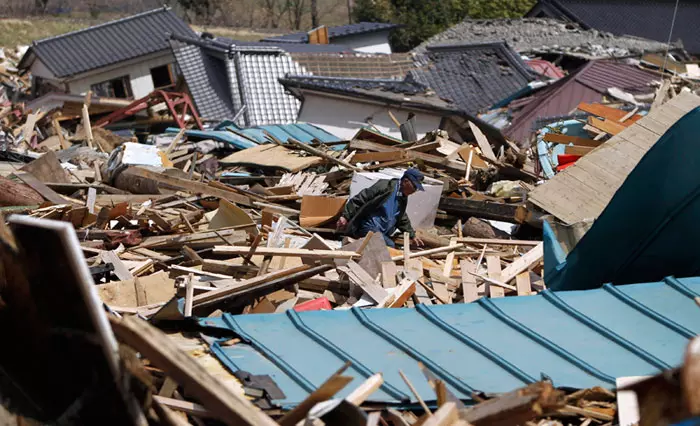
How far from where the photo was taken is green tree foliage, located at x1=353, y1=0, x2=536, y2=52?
1847 inches

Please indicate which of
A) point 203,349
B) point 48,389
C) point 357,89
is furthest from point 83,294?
point 357,89

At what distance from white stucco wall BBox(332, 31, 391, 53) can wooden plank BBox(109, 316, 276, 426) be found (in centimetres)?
3607

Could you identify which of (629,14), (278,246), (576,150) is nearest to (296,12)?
(629,14)

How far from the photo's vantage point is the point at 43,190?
1109cm

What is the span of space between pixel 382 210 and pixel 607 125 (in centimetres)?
562

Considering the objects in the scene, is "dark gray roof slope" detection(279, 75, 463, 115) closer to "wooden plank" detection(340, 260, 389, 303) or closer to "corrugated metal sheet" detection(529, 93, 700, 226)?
"corrugated metal sheet" detection(529, 93, 700, 226)

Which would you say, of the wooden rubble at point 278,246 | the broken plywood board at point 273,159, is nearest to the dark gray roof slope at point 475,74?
the wooden rubble at point 278,246

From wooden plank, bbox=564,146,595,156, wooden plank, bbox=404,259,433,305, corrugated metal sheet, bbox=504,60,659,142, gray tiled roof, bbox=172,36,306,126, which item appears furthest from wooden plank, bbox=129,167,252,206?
gray tiled roof, bbox=172,36,306,126

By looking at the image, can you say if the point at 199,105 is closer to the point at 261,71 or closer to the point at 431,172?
the point at 261,71

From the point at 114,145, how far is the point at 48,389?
15.7 meters

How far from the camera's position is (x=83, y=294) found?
308 cm

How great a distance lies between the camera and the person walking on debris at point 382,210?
9.08 m

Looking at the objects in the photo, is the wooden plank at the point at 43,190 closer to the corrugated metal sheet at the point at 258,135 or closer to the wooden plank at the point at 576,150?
the corrugated metal sheet at the point at 258,135

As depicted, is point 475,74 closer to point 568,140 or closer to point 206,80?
point 206,80
